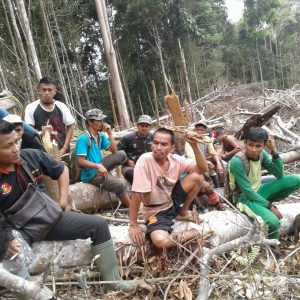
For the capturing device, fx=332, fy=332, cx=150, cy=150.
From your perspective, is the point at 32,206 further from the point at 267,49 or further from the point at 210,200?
the point at 267,49

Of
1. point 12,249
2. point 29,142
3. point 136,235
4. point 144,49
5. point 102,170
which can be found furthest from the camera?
point 144,49

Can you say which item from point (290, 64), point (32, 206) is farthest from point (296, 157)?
point (290, 64)

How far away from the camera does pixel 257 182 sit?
11.7 feet

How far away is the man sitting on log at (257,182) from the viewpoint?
3291 mm

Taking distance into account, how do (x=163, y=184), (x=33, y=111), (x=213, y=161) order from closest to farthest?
1. (x=163, y=184)
2. (x=33, y=111)
3. (x=213, y=161)

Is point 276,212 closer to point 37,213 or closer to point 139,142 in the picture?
point 139,142

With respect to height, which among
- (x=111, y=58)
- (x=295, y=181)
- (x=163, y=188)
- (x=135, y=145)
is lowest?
(x=295, y=181)

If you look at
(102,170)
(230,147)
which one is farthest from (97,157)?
(230,147)

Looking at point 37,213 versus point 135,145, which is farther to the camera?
point 135,145

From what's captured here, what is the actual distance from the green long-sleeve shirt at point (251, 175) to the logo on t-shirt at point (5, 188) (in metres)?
2.11

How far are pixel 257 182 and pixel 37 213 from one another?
7.51ft

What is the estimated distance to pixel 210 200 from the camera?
4035 millimetres

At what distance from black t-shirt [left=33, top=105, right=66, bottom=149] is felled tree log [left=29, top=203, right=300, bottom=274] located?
5.20ft

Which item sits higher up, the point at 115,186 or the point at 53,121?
the point at 53,121
